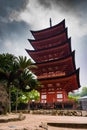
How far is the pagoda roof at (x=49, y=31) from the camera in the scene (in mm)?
37766

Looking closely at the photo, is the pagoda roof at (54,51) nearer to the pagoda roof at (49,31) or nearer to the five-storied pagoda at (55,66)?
the five-storied pagoda at (55,66)

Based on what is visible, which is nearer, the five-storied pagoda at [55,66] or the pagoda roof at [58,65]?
the five-storied pagoda at [55,66]

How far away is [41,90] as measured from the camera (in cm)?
3288

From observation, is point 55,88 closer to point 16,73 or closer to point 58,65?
point 58,65

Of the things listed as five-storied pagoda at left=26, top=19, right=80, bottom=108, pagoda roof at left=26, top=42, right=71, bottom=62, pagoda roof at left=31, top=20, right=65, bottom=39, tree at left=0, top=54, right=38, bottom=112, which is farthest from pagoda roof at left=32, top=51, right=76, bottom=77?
pagoda roof at left=31, top=20, right=65, bottom=39

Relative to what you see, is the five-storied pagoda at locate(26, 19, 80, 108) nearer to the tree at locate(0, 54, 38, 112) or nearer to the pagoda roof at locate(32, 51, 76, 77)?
the pagoda roof at locate(32, 51, 76, 77)

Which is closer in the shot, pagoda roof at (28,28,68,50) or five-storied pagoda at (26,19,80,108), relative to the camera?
five-storied pagoda at (26,19,80,108)

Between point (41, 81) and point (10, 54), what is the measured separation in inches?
288

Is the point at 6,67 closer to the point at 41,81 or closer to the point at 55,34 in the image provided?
the point at 41,81

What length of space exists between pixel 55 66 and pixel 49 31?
31.1 ft

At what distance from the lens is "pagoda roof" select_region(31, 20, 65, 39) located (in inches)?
1487

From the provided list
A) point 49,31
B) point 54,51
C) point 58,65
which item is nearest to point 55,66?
point 58,65

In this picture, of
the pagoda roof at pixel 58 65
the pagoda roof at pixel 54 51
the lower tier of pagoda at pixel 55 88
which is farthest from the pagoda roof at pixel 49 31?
the lower tier of pagoda at pixel 55 88

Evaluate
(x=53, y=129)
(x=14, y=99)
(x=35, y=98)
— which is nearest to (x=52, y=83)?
(x=14, y=99)
